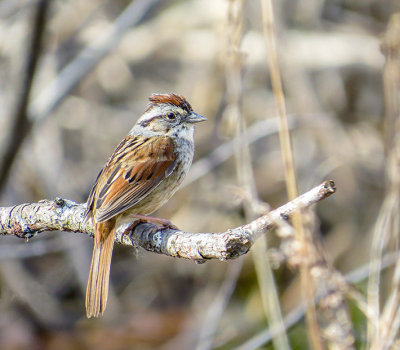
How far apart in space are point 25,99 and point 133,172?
1.28 meters

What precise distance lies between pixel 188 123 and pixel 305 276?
4.16 feet

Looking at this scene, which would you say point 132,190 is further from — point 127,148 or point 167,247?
point 167,247

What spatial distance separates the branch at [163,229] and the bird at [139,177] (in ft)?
0.26

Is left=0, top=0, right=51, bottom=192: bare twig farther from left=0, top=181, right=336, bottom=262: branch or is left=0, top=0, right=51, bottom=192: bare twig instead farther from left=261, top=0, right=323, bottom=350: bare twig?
left=261, top=0, right=323, bottom=350: bare twig

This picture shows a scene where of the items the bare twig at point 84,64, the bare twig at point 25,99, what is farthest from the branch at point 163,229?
the bare twig at point 84,64

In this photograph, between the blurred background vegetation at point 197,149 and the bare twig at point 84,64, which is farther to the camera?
the blurred background vegetation at point 197,149

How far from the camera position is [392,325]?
2.38 meters

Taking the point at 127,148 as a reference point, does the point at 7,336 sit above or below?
below

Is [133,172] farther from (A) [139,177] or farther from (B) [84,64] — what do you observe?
(B) [84,64]

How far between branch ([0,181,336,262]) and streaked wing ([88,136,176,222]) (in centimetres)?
13

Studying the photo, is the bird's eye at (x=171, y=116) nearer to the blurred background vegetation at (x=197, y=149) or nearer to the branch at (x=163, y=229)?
the branch at (x=163, y=229)

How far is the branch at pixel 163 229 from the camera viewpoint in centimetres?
186

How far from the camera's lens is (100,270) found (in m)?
2.77

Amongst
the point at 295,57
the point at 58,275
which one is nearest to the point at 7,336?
the point at 58,275
